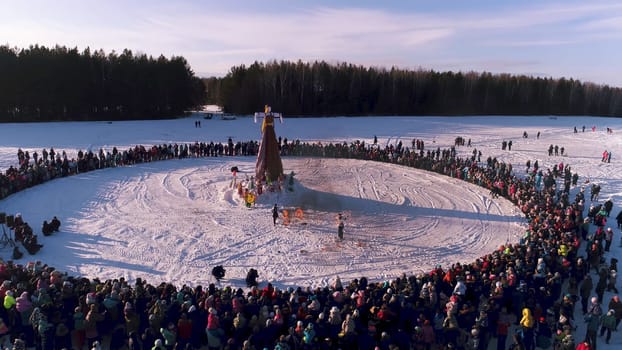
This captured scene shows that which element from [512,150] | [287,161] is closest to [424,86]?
[512,150]

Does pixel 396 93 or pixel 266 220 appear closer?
pixel 266 220

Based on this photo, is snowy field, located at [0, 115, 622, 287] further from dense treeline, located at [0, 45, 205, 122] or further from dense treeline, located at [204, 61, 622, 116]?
dense treeline, located at [204, 61, 622, 116]

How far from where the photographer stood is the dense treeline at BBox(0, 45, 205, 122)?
49344 mm

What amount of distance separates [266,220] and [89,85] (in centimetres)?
4309

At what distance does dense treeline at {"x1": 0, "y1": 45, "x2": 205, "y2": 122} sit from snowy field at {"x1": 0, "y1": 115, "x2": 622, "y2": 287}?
17.6m

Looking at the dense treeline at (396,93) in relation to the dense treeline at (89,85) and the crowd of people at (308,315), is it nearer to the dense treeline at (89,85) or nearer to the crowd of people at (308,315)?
the dense treeline at (89,85)

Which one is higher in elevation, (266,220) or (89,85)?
(89,85)

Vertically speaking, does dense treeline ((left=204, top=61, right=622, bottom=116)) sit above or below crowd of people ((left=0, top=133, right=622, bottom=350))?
above

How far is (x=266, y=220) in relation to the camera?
1870 cm

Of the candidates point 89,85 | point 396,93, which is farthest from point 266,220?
point 396,93

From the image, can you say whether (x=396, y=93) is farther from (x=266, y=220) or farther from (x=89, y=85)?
(x=266, y=220)

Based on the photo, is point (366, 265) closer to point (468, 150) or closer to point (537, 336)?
point (537, 336)

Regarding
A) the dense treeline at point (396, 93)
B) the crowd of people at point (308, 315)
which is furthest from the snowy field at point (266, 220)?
the dense treeline at point (396, 93)

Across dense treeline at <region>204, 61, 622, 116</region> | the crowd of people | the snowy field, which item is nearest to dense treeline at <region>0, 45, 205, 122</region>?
dense treeline at <region>204, 61, 622, 116</region>
